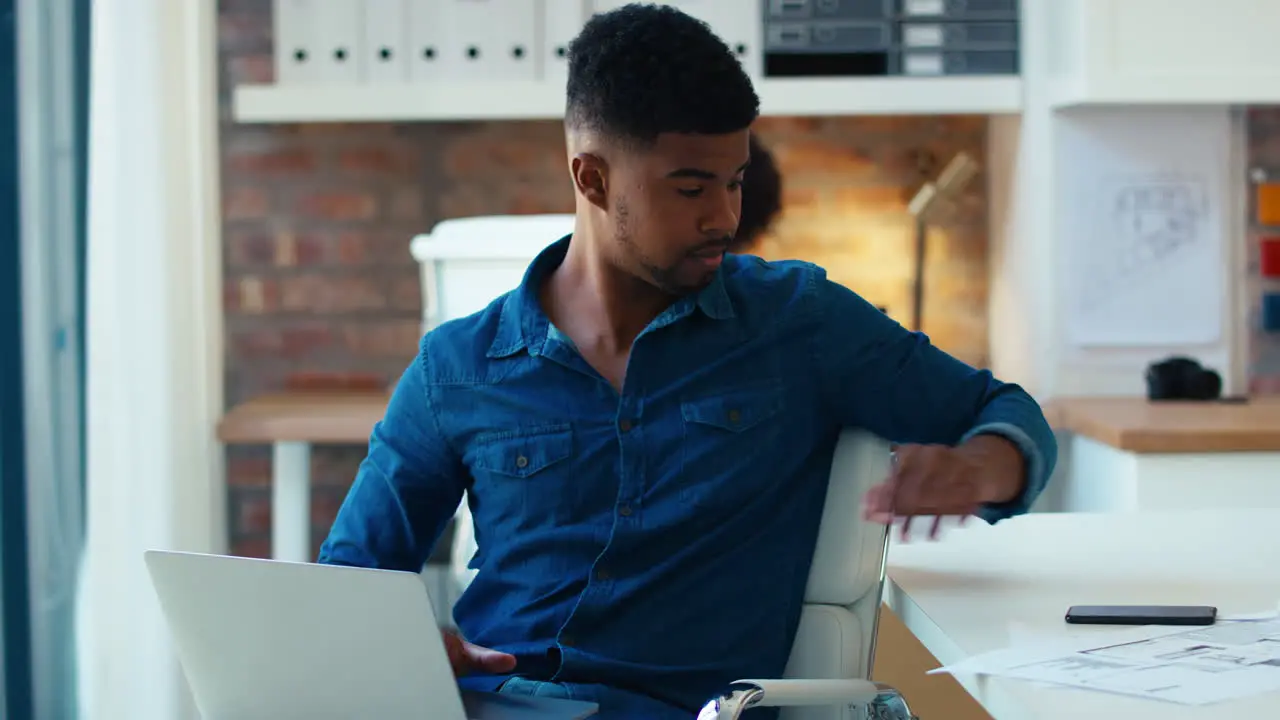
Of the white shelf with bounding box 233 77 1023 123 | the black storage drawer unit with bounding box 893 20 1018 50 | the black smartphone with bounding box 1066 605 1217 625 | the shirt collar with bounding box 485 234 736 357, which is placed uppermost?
the black storage drawer unit with bounding box 893 20 1018 50

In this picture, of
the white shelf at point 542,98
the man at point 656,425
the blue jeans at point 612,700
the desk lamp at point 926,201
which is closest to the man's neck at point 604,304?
the man at point 656,425

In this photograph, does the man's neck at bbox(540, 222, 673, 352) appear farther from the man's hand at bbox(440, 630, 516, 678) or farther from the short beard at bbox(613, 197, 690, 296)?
the man's hand at bbox(440, 630, 516, 678)

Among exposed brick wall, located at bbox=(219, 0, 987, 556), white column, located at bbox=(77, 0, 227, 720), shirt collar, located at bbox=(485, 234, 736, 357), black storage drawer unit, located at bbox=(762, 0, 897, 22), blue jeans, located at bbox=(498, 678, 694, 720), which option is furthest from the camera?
exposed brick wall, located at bbox=(219, 0, 987, 556)

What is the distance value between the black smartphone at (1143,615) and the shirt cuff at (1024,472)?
174 mm

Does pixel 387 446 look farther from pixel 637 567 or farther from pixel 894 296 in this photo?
pixel 894 296

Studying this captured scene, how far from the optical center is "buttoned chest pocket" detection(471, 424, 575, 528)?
4.57ft

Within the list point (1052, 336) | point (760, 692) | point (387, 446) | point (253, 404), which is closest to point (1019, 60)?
point (1052, 336)

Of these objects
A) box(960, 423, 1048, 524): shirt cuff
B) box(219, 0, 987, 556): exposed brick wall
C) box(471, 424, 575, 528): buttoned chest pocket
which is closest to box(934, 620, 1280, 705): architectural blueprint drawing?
box(960, 423, 1048, 524): shirt cuff

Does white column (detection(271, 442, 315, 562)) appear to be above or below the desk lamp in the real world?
below

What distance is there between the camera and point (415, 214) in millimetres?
3215

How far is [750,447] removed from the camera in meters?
1.39

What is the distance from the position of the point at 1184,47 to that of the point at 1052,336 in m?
0.59

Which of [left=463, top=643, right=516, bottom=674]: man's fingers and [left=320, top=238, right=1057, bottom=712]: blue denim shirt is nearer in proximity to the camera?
[left=463, top=643, right=516, bottom=674]: man's fingers

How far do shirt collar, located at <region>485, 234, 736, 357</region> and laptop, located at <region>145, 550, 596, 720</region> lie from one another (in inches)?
14.2
